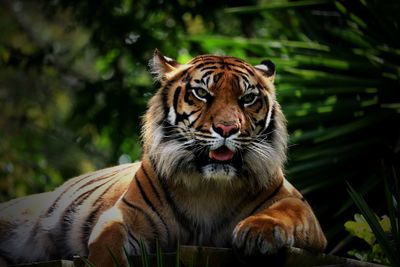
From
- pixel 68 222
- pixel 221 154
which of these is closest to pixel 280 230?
pixel 221 154

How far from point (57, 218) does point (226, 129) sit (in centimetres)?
111

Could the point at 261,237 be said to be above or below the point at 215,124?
below

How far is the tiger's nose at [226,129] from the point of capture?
343 centimetres

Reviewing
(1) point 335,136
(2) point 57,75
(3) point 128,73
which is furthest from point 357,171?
(2) point 57,75

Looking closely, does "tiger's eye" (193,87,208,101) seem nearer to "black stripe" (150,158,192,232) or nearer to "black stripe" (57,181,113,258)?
"black stripe" (150,158,192,232)

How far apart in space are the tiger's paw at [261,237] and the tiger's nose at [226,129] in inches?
12.6

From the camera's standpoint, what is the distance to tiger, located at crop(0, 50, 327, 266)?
11.5 feet

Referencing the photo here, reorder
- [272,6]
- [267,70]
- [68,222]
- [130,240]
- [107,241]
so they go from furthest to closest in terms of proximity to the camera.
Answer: [272,6] → [68,222] → [267,70] → [130,240] → [107,241]

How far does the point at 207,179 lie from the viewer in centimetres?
363

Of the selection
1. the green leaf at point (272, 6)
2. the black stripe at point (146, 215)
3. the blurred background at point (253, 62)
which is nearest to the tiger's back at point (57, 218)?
the black stripe at point (146, 215)

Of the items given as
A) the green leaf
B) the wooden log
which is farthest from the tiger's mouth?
the green leaf

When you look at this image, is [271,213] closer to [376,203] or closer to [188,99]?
[188,99]

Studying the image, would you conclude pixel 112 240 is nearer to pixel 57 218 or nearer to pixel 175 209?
pixel 175 209

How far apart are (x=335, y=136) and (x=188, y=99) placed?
3.15m
